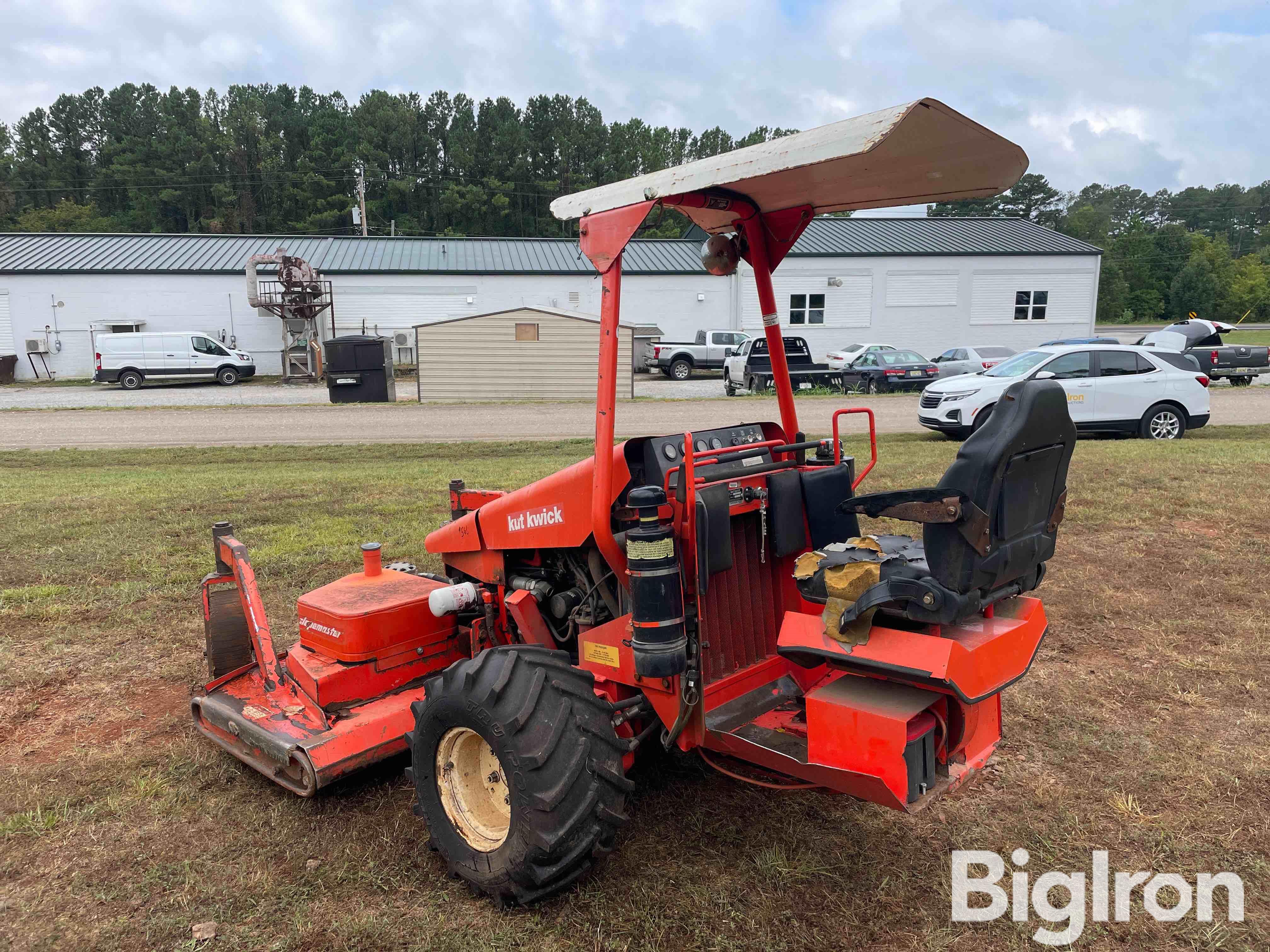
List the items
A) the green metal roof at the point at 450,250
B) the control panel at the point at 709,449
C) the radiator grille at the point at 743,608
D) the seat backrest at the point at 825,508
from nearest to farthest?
the control panel at the point at 709,449 < the radiator grille at the point at 743,608 < the seat backrest at the point at 825,508 < the green metal roof at the point at 450,250

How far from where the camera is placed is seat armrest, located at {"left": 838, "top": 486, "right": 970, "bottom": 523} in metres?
2.46

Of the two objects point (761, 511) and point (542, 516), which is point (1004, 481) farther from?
point (542, 516)

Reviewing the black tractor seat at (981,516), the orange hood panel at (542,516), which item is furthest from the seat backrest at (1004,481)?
the orange hood panel at (542,516)

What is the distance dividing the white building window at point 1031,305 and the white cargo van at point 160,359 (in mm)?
30812

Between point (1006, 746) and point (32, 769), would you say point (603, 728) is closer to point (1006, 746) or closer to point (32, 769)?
point (1006, 746)

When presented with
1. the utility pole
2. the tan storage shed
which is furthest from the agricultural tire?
the utility pole

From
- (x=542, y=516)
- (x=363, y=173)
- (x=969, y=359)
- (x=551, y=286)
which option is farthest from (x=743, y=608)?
(x=363, y=173)

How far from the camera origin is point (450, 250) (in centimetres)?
3603

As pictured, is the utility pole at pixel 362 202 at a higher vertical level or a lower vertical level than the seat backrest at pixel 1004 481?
higher

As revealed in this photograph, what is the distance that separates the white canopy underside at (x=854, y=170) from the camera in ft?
7.38

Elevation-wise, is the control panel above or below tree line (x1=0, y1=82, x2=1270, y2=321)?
below

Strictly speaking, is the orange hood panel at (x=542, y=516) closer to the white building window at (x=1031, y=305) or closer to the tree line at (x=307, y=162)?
the white building window at (x=1031, y=305)

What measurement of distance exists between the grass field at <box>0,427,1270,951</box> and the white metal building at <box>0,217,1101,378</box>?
1124 inches

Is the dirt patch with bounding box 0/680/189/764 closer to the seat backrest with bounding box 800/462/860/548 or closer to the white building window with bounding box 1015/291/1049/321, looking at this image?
the seat backrest with bounding box 800/462/860/548
